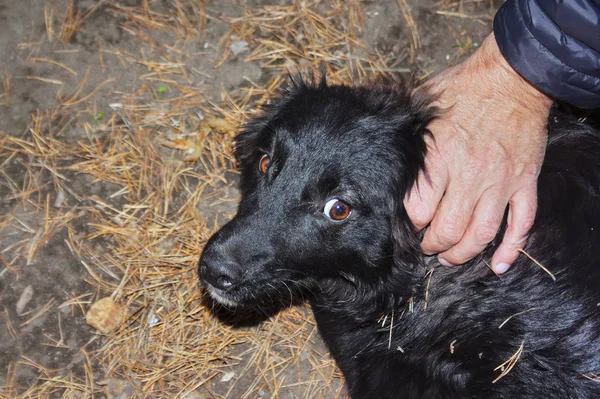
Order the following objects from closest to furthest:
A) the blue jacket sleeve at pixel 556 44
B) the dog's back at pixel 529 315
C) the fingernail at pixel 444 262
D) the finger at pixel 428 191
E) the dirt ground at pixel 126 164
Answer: the blue jacket sleeve at pixel 556 44
the dog's back at pixel 529 315
the finger at pixel 428 191
the fingernail at pixel 444 262
the dirt ground at pixel 126 164

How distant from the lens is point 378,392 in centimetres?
375

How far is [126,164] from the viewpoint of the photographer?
15.1ft

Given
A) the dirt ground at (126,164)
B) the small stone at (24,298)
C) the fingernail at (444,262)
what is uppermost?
the fingernail at (444,262)

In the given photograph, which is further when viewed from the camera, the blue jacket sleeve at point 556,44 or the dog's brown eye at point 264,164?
the dog's brown eye at point 264,164

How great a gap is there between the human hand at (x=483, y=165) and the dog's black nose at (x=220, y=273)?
933 mm

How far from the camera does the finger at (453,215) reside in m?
3.17

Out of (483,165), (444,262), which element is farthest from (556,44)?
(444,262)

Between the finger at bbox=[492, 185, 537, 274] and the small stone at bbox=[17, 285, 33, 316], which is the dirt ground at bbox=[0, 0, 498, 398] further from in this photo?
the finger at bbox=[492, 185, 537, 274]

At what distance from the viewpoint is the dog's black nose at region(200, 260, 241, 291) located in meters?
3.35

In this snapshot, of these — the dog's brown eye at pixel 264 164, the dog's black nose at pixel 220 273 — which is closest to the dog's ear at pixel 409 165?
the dog's brown eye at pixel 264 164

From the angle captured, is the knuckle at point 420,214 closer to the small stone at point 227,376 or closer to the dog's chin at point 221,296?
the dog's chin at point 221,296

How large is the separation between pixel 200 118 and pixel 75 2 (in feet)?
4.50

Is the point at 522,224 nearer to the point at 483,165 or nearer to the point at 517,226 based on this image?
the point at 517,226

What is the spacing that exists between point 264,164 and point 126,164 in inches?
57.0
